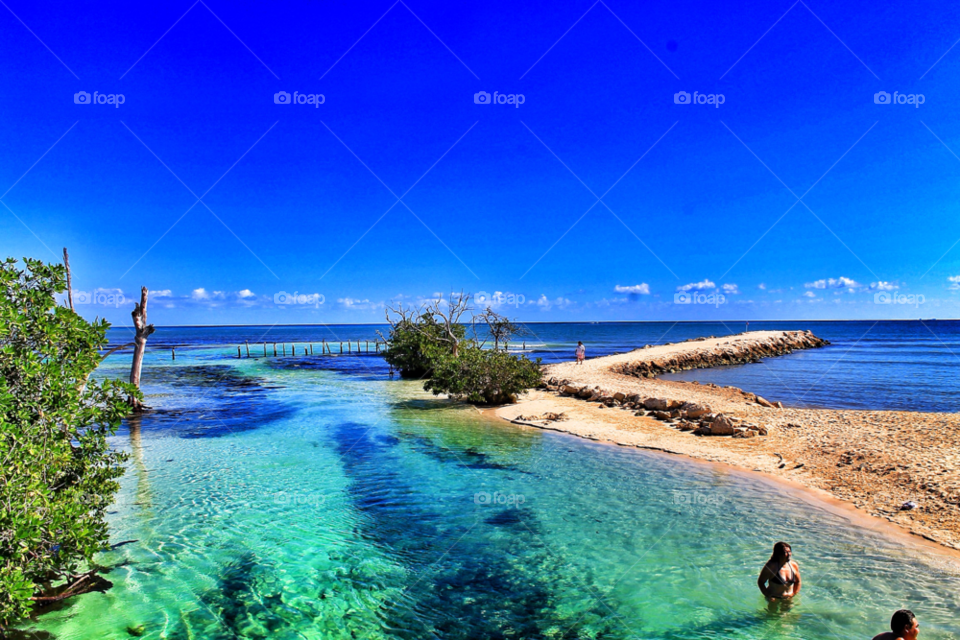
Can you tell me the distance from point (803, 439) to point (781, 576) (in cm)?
924

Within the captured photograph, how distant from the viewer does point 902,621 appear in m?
5.10

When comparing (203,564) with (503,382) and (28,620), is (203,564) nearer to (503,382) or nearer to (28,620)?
(28,620)

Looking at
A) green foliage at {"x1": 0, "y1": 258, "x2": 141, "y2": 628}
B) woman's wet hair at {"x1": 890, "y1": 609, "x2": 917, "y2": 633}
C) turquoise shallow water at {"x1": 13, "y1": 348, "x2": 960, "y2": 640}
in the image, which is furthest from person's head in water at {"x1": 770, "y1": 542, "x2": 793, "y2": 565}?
green foliage at {"x1": 0, "y1": 258, "x2": 141, "y2": 628}

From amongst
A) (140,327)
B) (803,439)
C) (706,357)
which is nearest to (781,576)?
(803,439)

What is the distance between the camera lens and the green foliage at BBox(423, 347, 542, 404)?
23031 mm

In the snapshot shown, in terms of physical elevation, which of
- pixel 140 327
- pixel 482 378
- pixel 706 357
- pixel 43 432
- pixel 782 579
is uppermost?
pixel 140 327

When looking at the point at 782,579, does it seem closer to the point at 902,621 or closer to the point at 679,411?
the point at 902,621

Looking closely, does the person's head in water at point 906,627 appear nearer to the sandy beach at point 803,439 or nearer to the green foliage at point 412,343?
the sandy beach at point 803,439

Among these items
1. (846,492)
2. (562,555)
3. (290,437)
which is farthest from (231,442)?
(846,492)

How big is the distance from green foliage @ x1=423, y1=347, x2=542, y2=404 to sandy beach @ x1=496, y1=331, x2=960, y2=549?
0.98 m

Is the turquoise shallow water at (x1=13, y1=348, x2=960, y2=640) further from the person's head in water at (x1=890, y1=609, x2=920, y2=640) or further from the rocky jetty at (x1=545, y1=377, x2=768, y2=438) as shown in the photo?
the rocky jetty at (x1=545, y1=377, x2=768, y2=438)

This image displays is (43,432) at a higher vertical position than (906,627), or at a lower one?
higher

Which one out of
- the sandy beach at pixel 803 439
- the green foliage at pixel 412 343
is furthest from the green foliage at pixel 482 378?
the green foliage at pixel 412 343

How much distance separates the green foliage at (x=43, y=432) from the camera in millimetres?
4980
